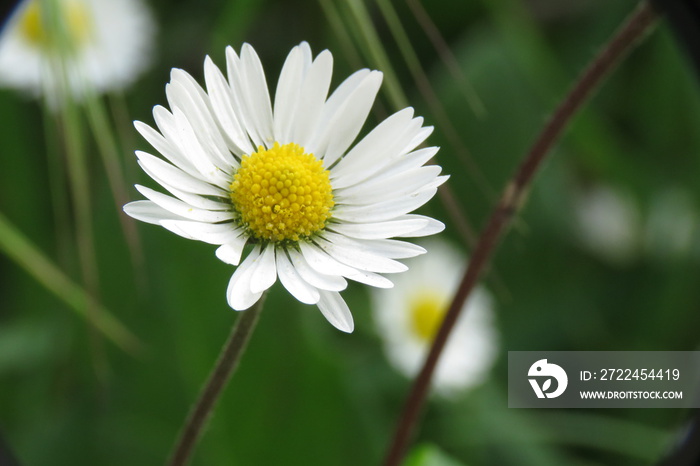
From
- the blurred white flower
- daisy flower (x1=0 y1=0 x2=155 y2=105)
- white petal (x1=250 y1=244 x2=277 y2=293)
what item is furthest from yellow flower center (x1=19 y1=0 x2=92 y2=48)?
the blurred white flower

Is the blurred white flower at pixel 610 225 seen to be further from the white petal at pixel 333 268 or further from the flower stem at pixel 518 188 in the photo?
the white petal at pixel 333 268

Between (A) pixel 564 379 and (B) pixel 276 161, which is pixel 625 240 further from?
(B) pixel 276 161

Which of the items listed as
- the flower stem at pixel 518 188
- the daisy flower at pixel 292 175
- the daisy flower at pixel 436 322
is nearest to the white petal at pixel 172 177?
the daisy flower at pixel 292 175

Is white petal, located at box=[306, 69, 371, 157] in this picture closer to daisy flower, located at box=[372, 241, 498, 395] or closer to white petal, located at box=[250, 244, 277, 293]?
white petal, located at box=[250, 244, 277, 293]

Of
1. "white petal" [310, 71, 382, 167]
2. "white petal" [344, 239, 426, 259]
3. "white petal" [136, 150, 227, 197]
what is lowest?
"white petal" [136, 150, 227, 197]

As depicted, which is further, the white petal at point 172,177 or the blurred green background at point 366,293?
the blurred green background at point 366,293

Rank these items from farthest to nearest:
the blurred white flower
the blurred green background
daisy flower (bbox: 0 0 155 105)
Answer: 1. the blurred white flower
2. the blurred green background
3. daisy flower (bbox: 0 0 155 105)
